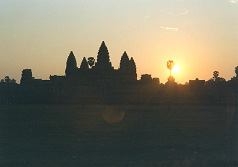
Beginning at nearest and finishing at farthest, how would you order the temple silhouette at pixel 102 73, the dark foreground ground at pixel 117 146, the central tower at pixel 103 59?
1. the dark foreground ground at pixel 117 146
2. the temple silhouette at pixel 102 73
3. the central tower at pixel 103 59

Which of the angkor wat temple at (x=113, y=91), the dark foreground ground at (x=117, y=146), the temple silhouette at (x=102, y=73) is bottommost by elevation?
the dark foreground ground at (x=117, y=146)

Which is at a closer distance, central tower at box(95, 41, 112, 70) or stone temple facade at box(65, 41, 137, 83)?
stone temple facade at box(65, 41, 137, 83)

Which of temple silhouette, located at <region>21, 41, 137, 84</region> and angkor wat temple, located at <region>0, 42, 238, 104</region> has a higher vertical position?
temple silhouette, located at <region>21, 41, 137, 84</region>

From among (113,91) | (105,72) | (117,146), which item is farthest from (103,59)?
(117,146)

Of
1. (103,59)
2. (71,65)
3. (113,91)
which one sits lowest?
(113,91)

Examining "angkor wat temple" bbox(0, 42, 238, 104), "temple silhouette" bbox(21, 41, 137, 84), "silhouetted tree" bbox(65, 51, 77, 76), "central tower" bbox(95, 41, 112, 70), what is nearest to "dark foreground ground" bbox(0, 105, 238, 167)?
"angkor wat temple" bbox(0, 42, 238, 104)

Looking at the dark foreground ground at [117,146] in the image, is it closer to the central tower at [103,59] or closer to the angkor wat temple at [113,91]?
the angkor wat temple at [113,91]

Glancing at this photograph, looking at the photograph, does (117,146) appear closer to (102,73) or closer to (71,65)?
(102,73)

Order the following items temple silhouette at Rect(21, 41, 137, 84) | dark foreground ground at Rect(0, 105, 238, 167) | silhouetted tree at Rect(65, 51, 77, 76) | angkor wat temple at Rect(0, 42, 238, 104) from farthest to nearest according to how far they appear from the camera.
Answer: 1. silhouetted tree at Rect(65, 51, 77, 76)
2. temple silhouette at Rect(21, 41, 137, 84)
3. angkor wat temple at Rect(0, 42, 238, 104)
4. dark foreground ground at Rect(0, 105, 238, 167)

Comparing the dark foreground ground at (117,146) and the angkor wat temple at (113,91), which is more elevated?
the angkor wat temple at (113,91)

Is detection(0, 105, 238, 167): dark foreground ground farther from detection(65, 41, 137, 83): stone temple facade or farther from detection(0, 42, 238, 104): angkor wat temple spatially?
detection(65, 41, 137, 83): stone temple facade

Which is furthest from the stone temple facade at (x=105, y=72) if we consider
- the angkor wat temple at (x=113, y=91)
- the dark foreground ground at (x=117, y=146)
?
the dark foreground ground at (x=117, y=146)

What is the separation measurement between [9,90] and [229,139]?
56.5 metres

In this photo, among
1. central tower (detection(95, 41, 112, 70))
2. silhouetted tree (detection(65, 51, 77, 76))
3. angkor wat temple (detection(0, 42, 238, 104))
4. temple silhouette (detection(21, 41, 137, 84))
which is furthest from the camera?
silhouetted tree (detection(65, 51, 77, 76))
